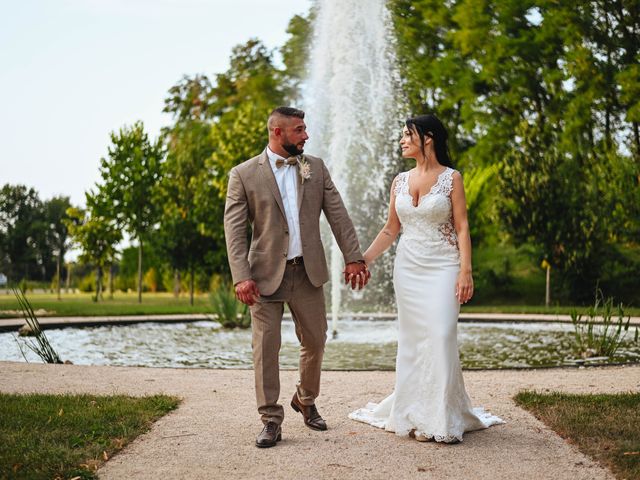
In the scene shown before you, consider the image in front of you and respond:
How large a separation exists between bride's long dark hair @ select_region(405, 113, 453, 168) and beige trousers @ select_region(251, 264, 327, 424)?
1237 mm

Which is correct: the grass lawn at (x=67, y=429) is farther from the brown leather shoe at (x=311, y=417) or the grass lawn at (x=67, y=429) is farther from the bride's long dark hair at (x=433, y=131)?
the bride's long dark hair at (x=433, y=131)

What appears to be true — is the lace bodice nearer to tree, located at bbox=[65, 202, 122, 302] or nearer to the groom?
the groom

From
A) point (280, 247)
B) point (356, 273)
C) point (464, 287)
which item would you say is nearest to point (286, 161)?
point (280, 247)

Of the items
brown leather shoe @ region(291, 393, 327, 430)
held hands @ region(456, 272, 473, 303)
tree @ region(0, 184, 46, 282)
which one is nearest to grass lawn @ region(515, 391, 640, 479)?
held hands @ region(456, 272, 473, 303)

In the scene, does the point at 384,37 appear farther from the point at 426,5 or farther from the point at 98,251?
the point at 98,251

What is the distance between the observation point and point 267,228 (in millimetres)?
5242

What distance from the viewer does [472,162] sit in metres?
32.1

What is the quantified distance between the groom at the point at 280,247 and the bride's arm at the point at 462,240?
24.9 inches

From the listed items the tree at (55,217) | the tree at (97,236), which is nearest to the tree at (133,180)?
the tree at (97,236)

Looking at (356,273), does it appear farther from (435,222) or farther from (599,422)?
(599,422)

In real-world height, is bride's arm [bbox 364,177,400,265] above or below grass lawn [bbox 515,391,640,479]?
above

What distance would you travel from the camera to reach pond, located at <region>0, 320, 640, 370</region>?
10430 millimetres

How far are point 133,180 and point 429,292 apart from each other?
84.4 feet

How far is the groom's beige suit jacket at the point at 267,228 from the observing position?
519 cm
